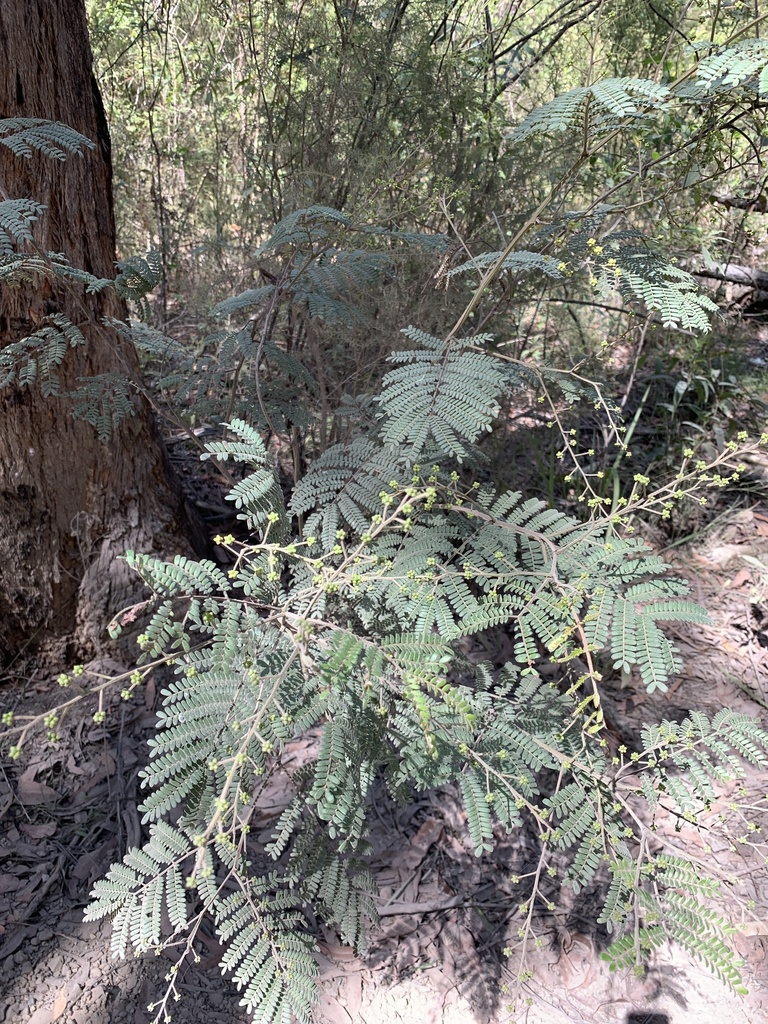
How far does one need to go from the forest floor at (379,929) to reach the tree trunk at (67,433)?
0.30 meters

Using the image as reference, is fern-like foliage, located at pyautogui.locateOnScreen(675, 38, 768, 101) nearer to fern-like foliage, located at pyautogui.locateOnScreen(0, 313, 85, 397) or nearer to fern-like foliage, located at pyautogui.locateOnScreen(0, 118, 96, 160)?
fern-like foliage, located at pyautogui.locateOnScreen(0, 118, 96, 160)

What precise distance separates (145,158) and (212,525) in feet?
8.27

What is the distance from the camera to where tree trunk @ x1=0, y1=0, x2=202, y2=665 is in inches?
76.4

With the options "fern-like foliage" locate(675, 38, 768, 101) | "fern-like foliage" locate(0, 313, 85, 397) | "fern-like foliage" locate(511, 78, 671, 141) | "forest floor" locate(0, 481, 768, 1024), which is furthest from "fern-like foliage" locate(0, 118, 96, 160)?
"forest floor" locate(0, 481, 768, 1024)

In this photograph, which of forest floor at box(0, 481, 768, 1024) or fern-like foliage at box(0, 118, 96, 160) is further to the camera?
forest floor at box(0, 481, 768, 1024)

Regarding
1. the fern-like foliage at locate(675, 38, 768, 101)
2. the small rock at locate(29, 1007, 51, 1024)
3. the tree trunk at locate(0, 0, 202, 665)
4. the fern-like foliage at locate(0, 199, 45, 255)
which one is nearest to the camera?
the fern-like foliage at locate(675, 38, 768, 101)

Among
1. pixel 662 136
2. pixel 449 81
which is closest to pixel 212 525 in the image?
pixel 449 81

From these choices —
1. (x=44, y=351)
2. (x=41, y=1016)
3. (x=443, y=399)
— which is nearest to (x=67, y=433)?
(x=44, y=351)

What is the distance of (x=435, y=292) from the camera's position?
8.27 feet

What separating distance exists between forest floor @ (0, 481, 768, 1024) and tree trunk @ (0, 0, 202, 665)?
0.30 metres

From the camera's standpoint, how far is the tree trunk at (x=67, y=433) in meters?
1.94

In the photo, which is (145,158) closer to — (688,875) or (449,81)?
(449,81)

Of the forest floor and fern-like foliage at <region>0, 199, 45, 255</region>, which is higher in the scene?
fern-like foliage at <region>0, 199, 45, 255</region>

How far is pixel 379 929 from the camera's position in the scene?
2.00 m
